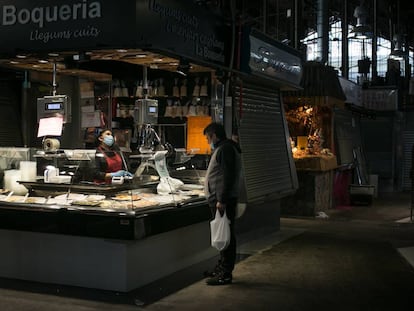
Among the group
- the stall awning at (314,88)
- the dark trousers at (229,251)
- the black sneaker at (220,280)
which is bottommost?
the black sneaker at (220,280)

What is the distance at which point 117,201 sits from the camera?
6336 millimetres

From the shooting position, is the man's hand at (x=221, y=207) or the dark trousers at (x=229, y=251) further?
the dark trousers at (x=229, y=251)

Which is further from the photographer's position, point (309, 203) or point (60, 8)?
point (309, 203)

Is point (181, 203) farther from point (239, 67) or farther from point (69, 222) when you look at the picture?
point (239, 67)

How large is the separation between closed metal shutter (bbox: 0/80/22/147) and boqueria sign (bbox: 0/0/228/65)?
1.98m

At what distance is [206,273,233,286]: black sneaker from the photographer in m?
6.60

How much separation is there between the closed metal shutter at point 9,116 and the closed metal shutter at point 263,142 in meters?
3.39

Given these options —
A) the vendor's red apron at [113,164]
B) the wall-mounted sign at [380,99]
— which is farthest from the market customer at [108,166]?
the wall-mounted sign at [380,99]

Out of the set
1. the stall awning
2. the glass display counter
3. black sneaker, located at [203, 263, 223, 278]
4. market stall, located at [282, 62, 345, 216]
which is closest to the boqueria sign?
the glass display counter

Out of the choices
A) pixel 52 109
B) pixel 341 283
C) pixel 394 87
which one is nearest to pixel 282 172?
pixel 341 283

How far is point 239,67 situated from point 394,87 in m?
13.6

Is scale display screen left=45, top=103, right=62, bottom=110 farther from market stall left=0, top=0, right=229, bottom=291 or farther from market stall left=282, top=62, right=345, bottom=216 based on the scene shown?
market stall left=282, top=62, right=345, bottom=216

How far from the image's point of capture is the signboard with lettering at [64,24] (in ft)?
20.0

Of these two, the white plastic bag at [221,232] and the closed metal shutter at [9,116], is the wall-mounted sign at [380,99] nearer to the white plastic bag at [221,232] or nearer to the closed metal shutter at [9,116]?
the closed metal shutter at [9,116]
